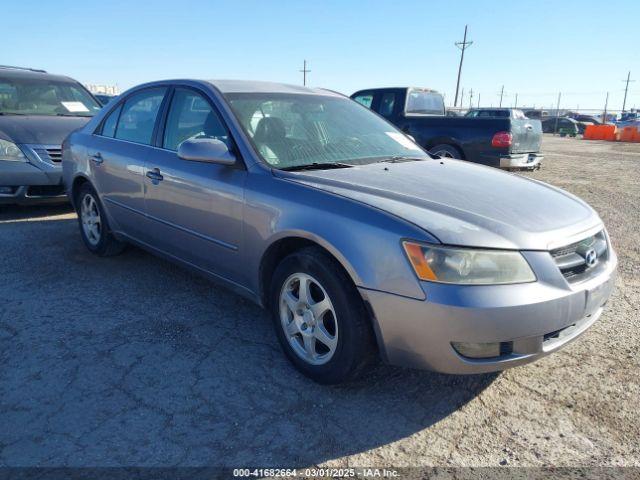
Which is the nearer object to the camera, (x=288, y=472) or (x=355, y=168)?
(x=288, y=472)

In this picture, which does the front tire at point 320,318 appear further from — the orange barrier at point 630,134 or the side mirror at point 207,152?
the orange barrier at point 630,134

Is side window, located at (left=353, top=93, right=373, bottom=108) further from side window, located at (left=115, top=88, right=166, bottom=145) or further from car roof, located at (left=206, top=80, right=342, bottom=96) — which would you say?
side window, located at (left=115, top=88, right=166, bottom=145)

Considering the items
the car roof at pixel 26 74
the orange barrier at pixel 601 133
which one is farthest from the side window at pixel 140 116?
the orange barrier at pixel 601 133

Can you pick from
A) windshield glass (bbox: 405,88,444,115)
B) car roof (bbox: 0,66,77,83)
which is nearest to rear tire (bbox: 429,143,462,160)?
windshield glass (bbox: 405,88,444,115)

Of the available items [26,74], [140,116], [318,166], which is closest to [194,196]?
[318,166]

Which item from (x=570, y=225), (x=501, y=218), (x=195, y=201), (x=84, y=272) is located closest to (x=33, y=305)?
(x=84, y=272)

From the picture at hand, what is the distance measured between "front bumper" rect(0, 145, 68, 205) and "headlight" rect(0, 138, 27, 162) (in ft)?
0.15

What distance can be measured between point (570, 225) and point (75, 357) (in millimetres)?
2823

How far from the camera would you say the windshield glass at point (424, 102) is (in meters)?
10.1

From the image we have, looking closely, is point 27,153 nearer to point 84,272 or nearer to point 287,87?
point 84,272

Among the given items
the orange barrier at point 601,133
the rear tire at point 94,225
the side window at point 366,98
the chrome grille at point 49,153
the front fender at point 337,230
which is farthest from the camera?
the orange barrier at point 601,133

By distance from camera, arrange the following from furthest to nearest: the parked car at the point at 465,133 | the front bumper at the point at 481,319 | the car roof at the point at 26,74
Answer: the parked car at the point at 465,133, the car roof at the point at 26,74, the front bumper at the point at 481,319

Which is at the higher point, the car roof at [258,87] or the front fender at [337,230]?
the car roof at [258,87]

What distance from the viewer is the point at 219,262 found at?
3260 mm
